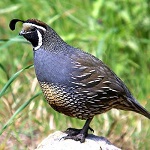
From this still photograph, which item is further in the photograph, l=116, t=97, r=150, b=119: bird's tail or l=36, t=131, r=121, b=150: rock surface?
l=116, t=97, r=150, b=119: bird's tail

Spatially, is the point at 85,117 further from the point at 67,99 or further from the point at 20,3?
the point at 20,3

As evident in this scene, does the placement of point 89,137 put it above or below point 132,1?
below

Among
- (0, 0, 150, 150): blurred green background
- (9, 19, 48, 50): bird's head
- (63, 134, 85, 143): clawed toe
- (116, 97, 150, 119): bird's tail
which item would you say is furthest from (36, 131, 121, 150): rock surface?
(0, 0, 150, 150): blurred green background

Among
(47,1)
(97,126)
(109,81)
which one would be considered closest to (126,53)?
(47,1)

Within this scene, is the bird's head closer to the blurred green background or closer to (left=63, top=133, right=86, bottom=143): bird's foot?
(left=63, top=133, right=86, bottom=143): bird's foot

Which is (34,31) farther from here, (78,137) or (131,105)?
(131,105)

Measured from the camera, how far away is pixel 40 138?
5.11m

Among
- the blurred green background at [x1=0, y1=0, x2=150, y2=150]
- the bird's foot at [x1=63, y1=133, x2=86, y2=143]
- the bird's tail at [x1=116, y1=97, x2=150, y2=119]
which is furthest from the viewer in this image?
the blurred green background at [x1=0, y1=0, x2=150, y2=150]

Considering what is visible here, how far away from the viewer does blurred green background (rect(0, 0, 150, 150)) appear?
17.3 ft

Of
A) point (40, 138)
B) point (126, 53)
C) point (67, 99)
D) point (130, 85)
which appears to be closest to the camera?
point (67, 99)

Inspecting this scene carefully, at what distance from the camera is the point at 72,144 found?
4.12 meters

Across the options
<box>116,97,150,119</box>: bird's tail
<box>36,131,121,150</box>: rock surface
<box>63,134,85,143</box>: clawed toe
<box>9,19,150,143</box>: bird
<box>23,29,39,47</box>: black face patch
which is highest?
<box>23,29,39,47</box>: black face patch

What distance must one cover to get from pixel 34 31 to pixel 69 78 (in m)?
0.37

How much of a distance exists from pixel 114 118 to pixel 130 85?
32.1 inches
